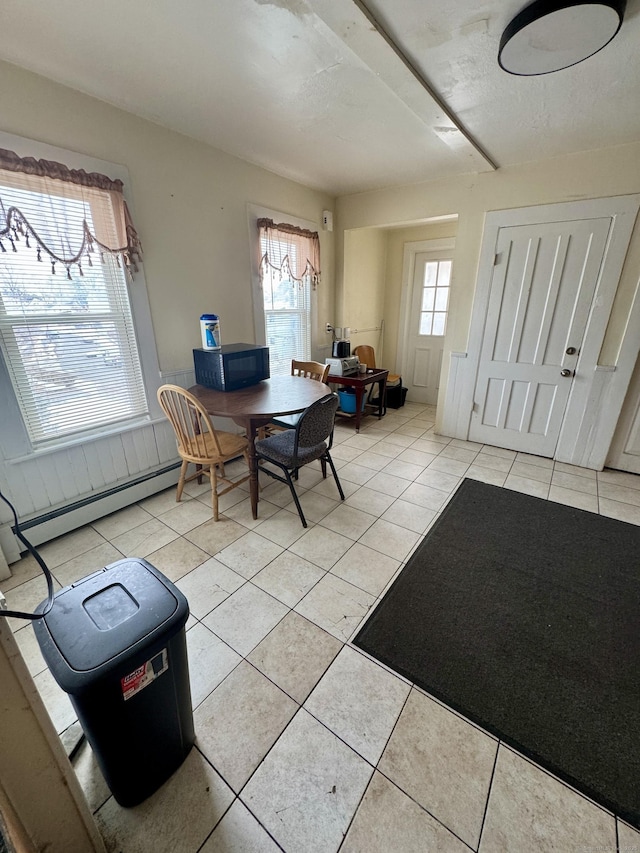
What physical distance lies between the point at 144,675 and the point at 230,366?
1934 mm

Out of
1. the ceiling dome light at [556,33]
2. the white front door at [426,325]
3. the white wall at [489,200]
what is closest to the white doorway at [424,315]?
the white front door at [426,325]

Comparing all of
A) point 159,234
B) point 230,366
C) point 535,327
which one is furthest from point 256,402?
point 535,327

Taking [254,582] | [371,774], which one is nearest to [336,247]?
[254,582]

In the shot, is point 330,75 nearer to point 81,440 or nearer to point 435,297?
point 81,440

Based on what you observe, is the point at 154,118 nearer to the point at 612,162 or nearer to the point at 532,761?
the point at 612,162

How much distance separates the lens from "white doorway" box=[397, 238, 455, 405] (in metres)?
4.48

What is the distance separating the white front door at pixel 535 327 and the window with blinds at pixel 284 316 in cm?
184

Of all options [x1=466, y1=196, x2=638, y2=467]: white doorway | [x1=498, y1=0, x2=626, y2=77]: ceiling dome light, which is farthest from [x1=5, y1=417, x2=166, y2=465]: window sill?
[x1=466, y1=196, x2=638, y2=467]: white doorway

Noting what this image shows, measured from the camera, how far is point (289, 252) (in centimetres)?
338

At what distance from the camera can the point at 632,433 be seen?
2875 millimetres

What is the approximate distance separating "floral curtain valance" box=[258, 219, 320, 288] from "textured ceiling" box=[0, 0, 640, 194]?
1.98 feet

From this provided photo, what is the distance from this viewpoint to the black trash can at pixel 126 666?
81 centimetres

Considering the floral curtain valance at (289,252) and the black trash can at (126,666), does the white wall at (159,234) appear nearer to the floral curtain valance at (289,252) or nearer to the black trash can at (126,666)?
the floral curtain valance at (289,252)

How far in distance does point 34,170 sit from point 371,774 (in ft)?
9.73
